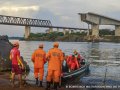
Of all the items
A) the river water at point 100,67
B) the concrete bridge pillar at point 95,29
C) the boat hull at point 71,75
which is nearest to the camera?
the boat hull at point 71,75

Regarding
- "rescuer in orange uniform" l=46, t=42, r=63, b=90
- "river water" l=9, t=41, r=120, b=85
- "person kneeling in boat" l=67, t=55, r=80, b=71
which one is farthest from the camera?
"river water" l=9, t=41, r=120, b=85

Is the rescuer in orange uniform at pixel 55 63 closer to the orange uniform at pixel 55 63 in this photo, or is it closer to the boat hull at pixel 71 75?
the orange uniform at pixel 55 63

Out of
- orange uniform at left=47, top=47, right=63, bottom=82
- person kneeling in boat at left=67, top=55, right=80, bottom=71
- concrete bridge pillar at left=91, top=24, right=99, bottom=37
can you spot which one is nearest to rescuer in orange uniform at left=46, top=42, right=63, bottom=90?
orange uniform at left=47, top=47, right=63, bottom=82

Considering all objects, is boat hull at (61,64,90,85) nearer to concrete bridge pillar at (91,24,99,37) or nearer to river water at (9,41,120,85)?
river water at (9,41,120,85)

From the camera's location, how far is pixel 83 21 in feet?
586

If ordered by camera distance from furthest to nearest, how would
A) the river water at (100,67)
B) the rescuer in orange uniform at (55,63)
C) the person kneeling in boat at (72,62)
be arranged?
the river water at (100,67) → the person kneeling in boat at (72,62) → the rescuer in orange uniform at (55,63)

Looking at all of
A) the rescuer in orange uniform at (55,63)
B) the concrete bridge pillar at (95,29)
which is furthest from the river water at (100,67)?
the concrete bridge pillar at (95,29)

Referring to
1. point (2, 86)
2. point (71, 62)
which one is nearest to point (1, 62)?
point (71, 62)

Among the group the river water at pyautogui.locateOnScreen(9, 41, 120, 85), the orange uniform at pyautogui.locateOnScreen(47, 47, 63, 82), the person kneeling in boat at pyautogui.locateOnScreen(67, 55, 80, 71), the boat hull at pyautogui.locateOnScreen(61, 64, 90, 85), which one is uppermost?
the orange uniform at pyautogui.locateOnScreen(47, 47, 63, 82)

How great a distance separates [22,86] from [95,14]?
169876 mm

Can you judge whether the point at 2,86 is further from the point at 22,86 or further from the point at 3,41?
the point at 3,41

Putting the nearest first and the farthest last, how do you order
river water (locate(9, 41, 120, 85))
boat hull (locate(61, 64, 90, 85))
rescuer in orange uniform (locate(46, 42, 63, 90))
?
rescuer in orange uniform (locate(46, 42, 63, 90)) < boat hull (locate(61, 64, 90, 85)) < river water (locate(9, 41, 120, 85))

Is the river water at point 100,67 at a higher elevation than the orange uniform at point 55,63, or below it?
below

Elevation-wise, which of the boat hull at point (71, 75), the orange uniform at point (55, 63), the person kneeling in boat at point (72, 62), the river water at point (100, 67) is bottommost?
the river water at point (100, 67)
